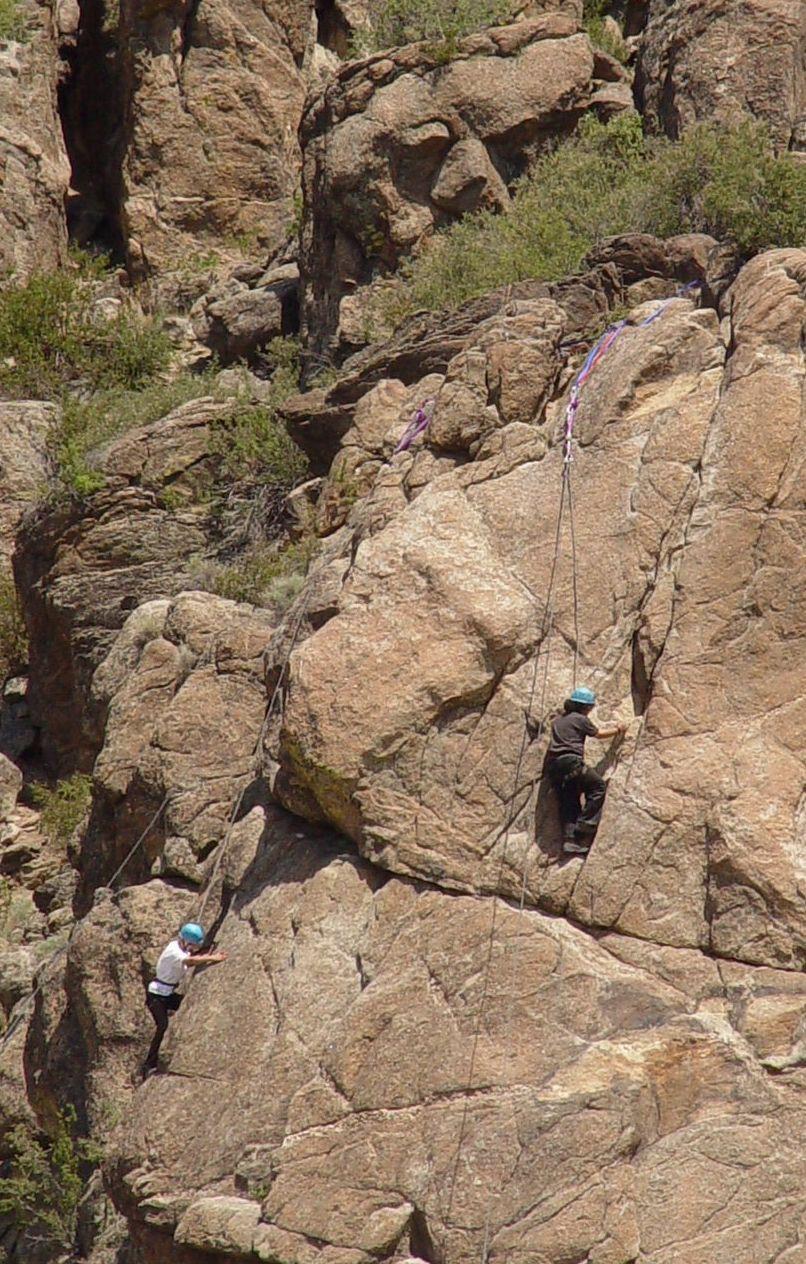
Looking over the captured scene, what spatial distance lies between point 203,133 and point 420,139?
6005 millimetres

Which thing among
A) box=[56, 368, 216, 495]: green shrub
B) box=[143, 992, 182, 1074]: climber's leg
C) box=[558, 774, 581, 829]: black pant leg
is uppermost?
box=[558, 774, 581, 829]: black pant leg

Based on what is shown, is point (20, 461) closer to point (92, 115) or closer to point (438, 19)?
point (438, 19)

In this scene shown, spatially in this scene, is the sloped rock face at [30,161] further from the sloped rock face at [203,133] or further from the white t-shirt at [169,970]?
the white t-shirt at [169,970]

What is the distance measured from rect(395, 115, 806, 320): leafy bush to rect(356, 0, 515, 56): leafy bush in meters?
2.05

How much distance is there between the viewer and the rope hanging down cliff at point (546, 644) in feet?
36.9

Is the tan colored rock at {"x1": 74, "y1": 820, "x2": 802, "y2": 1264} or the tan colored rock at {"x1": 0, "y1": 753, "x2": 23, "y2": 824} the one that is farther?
the tan colored rock at {"x1": 0, "y1": 753, "x2": 23, "y2": 824}

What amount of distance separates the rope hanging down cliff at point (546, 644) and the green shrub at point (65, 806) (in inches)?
307

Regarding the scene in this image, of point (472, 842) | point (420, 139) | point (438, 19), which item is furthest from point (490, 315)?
point (438, 19)

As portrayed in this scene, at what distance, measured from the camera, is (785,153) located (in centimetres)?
1952

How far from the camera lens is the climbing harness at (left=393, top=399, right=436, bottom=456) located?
14938 millimetres

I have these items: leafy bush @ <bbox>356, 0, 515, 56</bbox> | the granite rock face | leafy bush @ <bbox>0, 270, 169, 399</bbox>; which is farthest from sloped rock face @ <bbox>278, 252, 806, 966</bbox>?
leafy bush @ <bbox>0, 270, 169, 399</bbox>

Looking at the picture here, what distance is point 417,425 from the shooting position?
605 inches

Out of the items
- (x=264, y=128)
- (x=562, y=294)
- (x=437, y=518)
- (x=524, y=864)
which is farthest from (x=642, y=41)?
(x=524, y=864)

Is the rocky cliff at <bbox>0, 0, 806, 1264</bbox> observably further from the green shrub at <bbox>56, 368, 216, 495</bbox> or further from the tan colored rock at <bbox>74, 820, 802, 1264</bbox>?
the green shrub at <bbox>56, 368, 216, 495</bbox>
